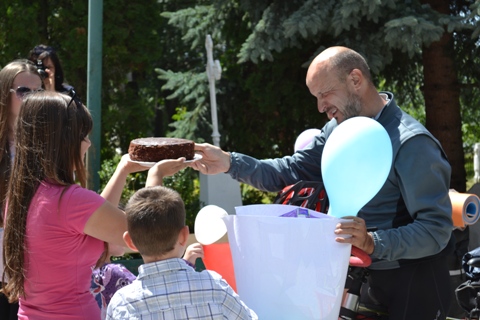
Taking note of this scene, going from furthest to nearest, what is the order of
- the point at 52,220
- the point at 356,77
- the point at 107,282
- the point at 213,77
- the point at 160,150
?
the point at 213,77 < the point at 107,282 < the point at 160,150 < the point at 356,77 < the point at 52,220

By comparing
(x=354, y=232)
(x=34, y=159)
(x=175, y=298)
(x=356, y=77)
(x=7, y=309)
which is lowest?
(x=7, y=309)

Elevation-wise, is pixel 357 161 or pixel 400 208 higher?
pixel 357 161

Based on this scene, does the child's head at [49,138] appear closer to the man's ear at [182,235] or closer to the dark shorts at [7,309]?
the man's ear at [182,235]

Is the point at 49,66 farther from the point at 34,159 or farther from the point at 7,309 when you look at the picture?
the point at 34,159

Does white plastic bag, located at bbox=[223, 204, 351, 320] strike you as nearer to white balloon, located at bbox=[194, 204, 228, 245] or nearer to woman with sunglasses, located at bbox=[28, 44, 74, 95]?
white balloon, located at bbox=[194, 204, 228, 245]

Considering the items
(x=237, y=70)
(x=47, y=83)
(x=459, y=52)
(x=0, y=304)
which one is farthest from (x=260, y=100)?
(x=0, y=304)

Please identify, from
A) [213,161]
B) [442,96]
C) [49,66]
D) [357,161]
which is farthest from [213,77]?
[357,161]

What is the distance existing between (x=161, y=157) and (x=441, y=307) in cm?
129

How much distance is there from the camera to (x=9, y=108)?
12.2 feet

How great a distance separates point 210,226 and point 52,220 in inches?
22.7

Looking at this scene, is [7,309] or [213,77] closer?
[7,309]

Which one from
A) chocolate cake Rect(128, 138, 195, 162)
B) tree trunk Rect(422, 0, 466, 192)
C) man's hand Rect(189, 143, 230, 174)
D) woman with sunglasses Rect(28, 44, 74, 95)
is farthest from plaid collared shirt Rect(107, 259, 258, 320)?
tree trunk Rect(422, 0, 466, 192)

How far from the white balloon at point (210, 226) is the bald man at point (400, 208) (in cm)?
47

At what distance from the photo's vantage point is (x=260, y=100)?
923 centimetres
